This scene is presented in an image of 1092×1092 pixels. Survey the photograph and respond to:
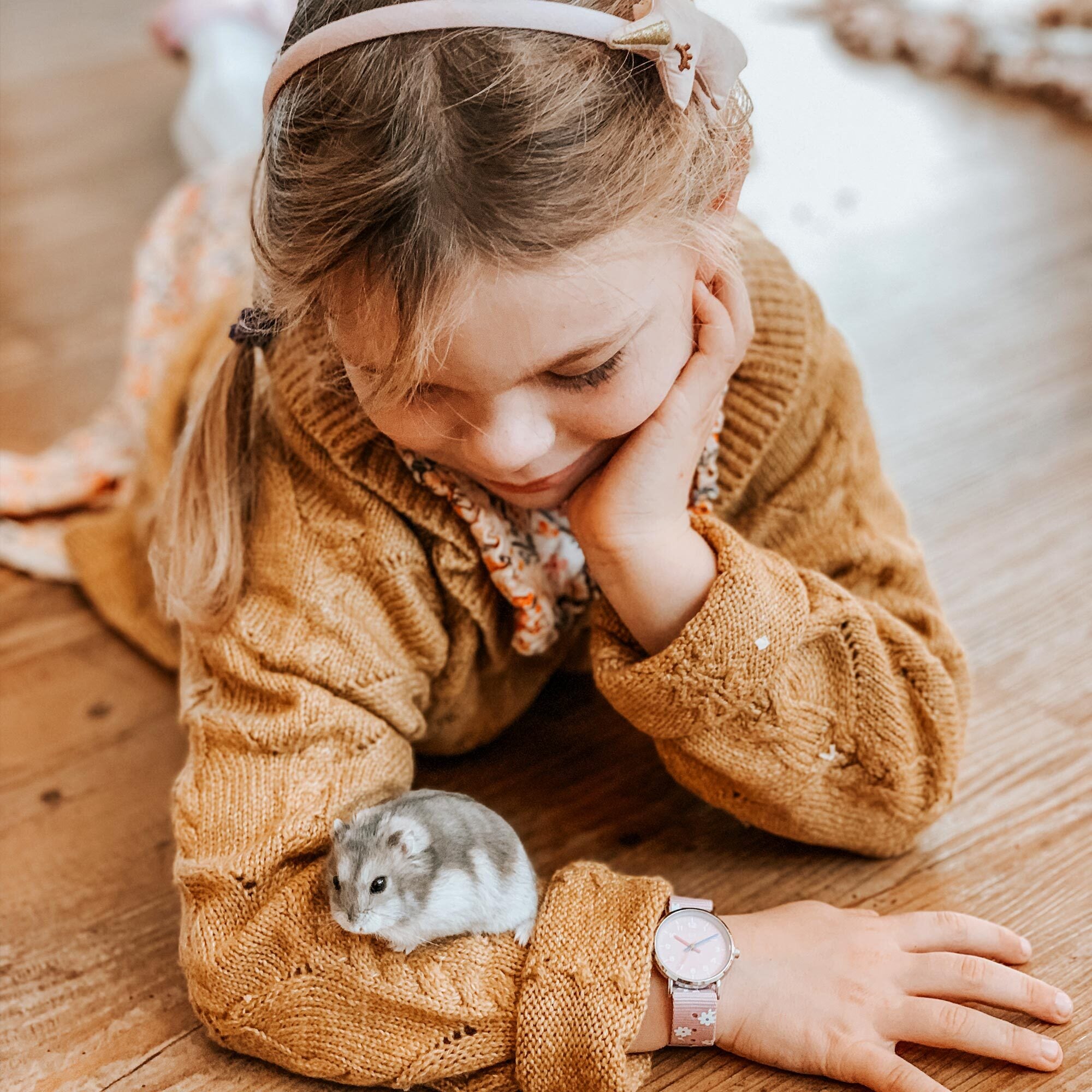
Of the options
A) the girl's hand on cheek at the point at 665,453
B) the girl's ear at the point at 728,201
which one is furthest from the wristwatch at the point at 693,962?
the girl's ear at the point at 728,201

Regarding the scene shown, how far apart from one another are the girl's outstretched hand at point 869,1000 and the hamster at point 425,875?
0.53ft

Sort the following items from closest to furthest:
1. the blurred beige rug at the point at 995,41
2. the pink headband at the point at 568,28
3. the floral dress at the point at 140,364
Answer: the pink headband at the point at 568,28, the floral dress at the point at 140,364, the blurred beige rug at the point at 995,41

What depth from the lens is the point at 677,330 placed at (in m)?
0.78

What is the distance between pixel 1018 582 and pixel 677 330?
605 millimetres

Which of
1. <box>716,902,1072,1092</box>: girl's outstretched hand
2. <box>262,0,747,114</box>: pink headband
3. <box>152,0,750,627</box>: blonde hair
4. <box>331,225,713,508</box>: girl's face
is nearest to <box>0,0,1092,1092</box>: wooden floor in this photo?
<box>716,902,1072,1092</box>: girl's outstretched hand

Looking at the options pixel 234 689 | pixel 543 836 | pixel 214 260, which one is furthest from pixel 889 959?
pixel 214 260

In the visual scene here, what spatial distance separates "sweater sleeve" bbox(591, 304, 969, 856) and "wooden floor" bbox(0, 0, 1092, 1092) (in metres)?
0.09

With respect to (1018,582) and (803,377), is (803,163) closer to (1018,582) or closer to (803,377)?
(1018,582)

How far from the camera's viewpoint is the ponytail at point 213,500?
88cm

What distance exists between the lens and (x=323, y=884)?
774mm

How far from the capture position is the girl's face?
672 mm

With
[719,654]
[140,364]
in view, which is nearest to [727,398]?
[719,654]

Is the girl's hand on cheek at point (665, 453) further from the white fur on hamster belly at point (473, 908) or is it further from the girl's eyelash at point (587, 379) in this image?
the white fur on hamster belly at point (473, 908)

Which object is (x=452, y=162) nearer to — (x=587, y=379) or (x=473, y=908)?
(x=587, y=379)
